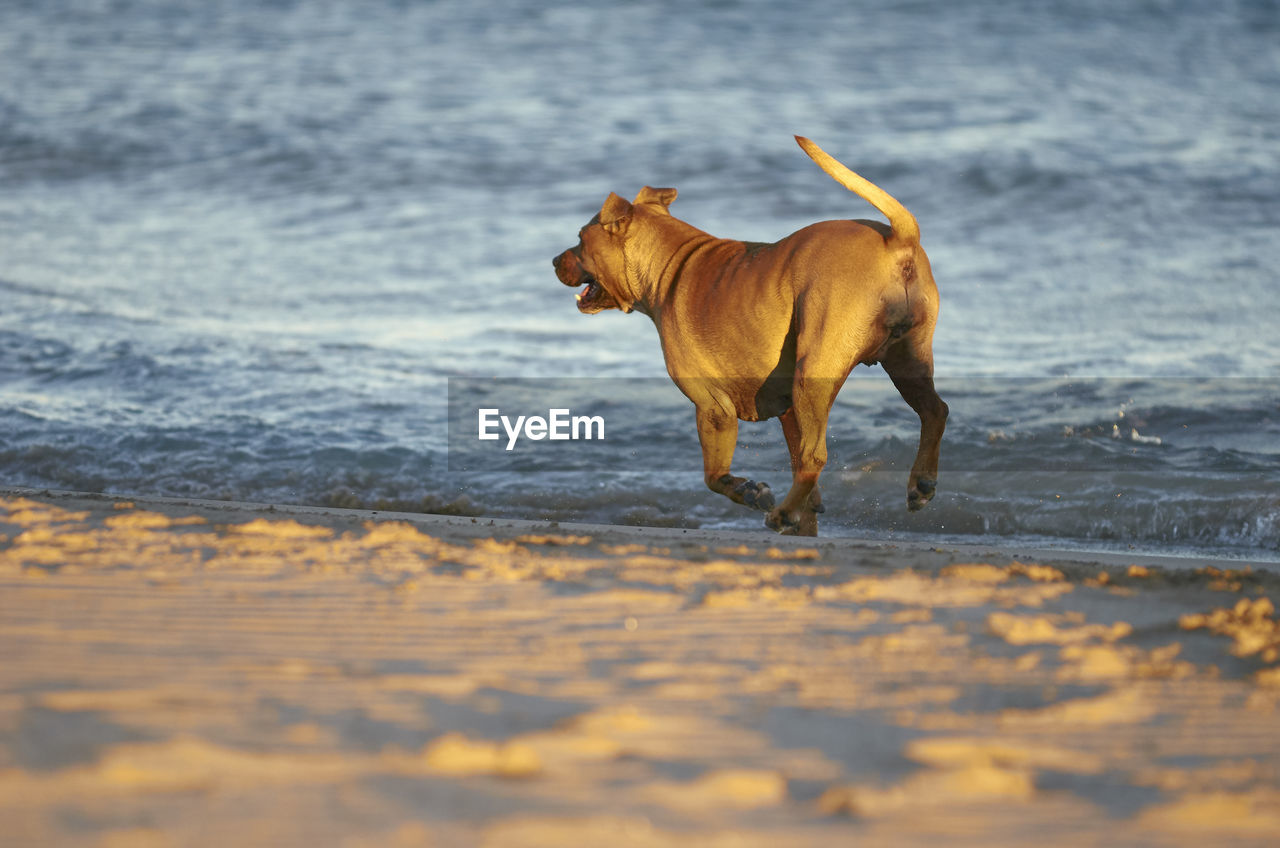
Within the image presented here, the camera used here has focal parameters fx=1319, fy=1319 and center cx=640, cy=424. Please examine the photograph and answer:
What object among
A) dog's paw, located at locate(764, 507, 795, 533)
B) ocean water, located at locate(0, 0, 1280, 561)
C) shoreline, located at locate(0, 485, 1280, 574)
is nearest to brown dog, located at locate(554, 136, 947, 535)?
dog's paw, located at locate(764, 507, 795, 533)

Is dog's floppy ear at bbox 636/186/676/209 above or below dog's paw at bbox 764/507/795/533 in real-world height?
above

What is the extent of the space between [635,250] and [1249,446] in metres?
4.84

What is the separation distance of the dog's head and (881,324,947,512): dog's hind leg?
53.2 inches

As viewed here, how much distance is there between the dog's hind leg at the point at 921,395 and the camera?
5562 millimetres

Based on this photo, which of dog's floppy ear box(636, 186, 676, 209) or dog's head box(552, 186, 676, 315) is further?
dog's floppy ear box(636, 186, 676, 209)

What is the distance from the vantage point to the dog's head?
6215 mm

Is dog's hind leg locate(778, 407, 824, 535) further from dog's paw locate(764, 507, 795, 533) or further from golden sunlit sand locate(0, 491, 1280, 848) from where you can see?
golden sunlit sand locate(0, 491, 1280, 848)

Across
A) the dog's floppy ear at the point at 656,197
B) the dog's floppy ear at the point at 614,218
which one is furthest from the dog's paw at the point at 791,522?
the dog's floppy ear at the point at 656,197

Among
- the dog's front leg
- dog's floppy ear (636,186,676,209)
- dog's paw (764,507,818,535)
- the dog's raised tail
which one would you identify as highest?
dog's floppy ear (636,186,676,209)

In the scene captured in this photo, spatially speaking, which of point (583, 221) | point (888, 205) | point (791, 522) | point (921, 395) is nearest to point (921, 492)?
point (921, 395)

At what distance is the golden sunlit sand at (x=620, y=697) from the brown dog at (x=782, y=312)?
704 mm

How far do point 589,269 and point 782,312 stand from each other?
1.18 meters

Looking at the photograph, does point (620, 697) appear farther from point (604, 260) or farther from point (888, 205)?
point (604, 260)

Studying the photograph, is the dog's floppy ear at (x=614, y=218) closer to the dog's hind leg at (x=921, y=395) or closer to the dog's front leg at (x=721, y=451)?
the dog's front leg at (x=721, y=451)
